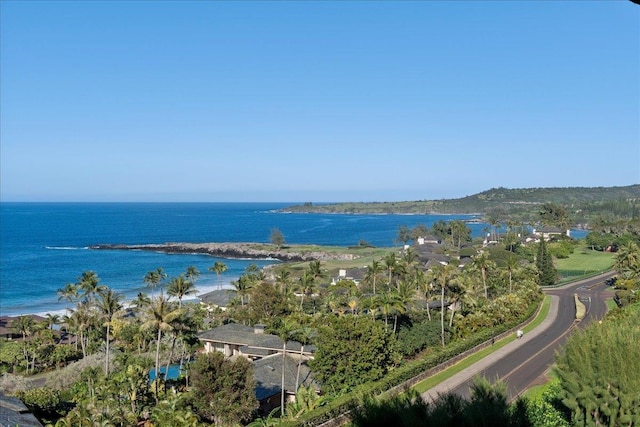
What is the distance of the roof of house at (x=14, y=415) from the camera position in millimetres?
26031

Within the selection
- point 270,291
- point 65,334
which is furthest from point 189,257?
point 270,291

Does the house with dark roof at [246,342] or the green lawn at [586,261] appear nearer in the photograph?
the house with dark roof at [246,342]

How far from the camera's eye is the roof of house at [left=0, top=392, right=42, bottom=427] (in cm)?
2603

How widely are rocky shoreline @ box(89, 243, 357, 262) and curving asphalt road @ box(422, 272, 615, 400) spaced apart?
279 feet

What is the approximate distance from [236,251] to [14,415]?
13818 cm

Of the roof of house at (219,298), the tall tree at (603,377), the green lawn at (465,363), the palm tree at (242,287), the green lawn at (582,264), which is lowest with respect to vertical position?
the roof of house at (219,298)

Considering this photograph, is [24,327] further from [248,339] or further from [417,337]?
[417,337]

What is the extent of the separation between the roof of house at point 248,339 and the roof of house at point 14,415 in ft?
74.8

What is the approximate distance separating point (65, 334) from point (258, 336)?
31725mm

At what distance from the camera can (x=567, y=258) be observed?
121 metres

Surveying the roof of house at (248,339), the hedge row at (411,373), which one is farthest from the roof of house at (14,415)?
the roof of house at (248,339)

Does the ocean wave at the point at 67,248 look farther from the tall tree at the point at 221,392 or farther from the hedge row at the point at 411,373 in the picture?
the tall tree at the point at 221,392

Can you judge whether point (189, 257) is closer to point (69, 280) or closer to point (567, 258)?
point (69, 280)

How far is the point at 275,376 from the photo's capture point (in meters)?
41.6
